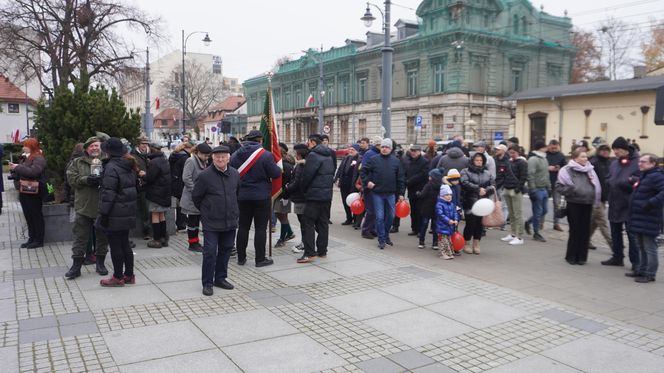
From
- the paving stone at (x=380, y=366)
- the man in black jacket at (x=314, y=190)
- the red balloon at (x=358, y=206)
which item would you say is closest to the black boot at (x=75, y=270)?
the man in black jacket at (x=314, y=190)

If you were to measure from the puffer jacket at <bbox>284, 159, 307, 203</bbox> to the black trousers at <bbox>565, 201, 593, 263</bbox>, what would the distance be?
4.28 metres

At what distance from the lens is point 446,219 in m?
8.88

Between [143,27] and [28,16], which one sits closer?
[28,16]

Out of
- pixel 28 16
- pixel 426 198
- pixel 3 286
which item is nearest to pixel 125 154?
pixel 3 286

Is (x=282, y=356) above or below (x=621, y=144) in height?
below

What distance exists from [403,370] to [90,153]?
529 cm

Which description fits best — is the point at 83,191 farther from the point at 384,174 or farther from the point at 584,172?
the point at 584,172

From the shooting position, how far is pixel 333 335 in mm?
5453

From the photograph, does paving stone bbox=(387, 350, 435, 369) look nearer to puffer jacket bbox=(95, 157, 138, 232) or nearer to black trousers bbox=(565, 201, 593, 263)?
puffer jacket bbox=(95, 157, 138, 232)

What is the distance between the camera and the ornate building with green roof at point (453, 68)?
4400 cm

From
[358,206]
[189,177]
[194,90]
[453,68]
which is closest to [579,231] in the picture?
[358,206]

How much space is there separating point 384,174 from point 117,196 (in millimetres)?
4703

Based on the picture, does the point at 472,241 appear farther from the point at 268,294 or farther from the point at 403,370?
the point at 403,370

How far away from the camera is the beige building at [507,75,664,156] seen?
26.0 meters
